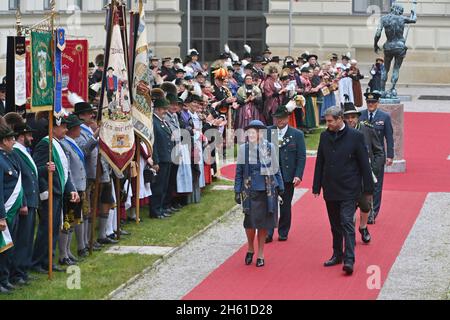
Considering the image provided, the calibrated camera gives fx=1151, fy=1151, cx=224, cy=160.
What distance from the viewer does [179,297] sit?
43.0ft

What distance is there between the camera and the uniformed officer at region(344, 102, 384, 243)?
52.4ft

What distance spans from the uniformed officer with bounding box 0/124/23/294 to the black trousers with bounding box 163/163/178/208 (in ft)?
18.5

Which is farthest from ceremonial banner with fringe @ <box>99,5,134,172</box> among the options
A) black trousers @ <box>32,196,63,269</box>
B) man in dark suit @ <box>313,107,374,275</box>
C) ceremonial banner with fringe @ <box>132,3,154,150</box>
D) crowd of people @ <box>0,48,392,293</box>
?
man in dark suit @ <box>313,107,374,275</box>

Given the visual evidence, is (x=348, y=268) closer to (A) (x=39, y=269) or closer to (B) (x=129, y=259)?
(B) (x=129, y=259)

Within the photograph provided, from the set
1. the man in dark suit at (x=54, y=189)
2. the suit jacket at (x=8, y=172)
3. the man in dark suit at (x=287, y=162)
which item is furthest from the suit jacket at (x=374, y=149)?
the suit jacket at (x=8, y=172)

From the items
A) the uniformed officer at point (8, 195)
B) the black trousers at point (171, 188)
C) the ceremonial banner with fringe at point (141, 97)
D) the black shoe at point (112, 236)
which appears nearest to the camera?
the uniformed officer at point (8, 195)

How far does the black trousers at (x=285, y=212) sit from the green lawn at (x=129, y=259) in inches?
52.0

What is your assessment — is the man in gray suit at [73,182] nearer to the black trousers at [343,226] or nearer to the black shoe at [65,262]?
the black shoe at [65,262]

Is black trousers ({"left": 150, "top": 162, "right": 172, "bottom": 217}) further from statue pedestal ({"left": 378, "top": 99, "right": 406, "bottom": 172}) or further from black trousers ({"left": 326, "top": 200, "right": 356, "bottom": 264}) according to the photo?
statue pedestal ({"left": 378, "top": 99, "right": 406, "bottom": 172})


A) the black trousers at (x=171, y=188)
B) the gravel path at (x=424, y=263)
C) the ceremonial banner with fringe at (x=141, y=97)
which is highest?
the ceremonial banner with fringe at (x=141, y=97)

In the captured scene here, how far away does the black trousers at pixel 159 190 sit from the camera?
18297 millimetres

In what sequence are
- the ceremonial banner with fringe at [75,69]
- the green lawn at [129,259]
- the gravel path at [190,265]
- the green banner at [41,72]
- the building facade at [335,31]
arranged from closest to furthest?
the green lawn at [129,259]
the gravel path at [190,265]
the green banner at [41,72]
the ceremonial banner with fringe at [75,69]
the building facade at [335,31]

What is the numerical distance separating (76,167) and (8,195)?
1.74 m
